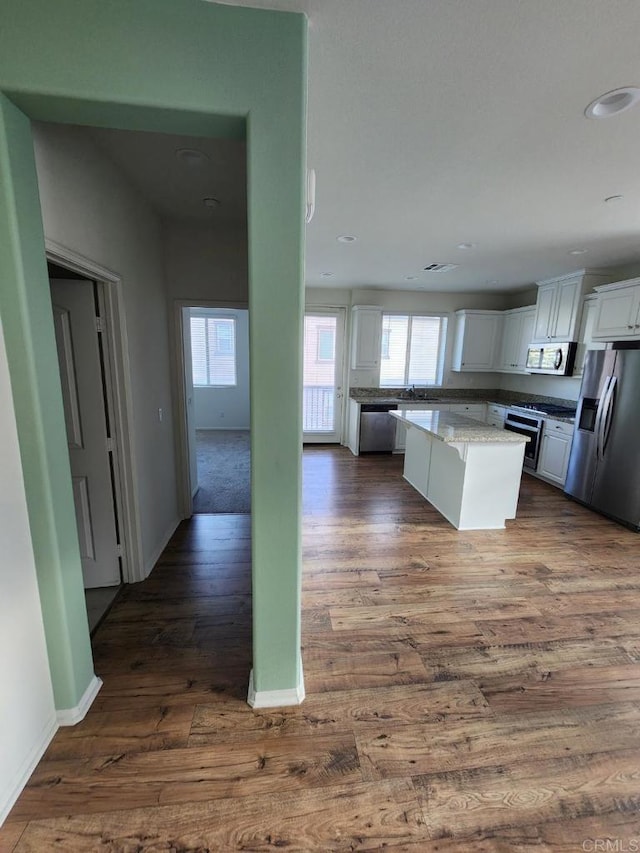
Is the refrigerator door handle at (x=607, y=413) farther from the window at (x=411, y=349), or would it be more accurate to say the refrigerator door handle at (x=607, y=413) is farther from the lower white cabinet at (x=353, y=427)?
the lower white cabinet at (x=353, y=427)

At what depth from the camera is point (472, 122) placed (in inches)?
66.9

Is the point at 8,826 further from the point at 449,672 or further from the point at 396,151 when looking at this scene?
the point at 396,151

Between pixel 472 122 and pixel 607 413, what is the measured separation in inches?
125

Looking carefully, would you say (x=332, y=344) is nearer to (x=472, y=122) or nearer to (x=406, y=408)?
(x=406, y=408)

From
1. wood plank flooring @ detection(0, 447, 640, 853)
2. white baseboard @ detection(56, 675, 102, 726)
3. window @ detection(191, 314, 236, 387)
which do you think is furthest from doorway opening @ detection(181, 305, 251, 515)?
white baseboard @ detection(56, 675, 102, 726)

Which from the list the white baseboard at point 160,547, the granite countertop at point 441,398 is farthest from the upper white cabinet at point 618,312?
the white baseboard at point 160,547

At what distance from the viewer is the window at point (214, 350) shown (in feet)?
24.4

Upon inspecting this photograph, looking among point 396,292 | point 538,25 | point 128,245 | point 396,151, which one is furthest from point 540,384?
point 128,245

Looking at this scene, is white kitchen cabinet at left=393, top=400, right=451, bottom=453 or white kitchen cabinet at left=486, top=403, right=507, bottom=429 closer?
white kitchen cabinet at left=486, top=403, right=507, bottom=429

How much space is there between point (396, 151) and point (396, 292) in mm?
4264

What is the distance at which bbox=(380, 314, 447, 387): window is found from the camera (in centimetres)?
616

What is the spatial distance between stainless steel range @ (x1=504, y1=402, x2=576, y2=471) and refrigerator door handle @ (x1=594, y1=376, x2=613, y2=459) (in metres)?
0.68

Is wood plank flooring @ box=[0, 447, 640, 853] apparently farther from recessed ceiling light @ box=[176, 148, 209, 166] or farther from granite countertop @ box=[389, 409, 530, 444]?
recessed ceiling light @ box=[176, 148, 209, 166]

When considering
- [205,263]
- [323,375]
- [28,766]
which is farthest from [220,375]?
[28,766]
